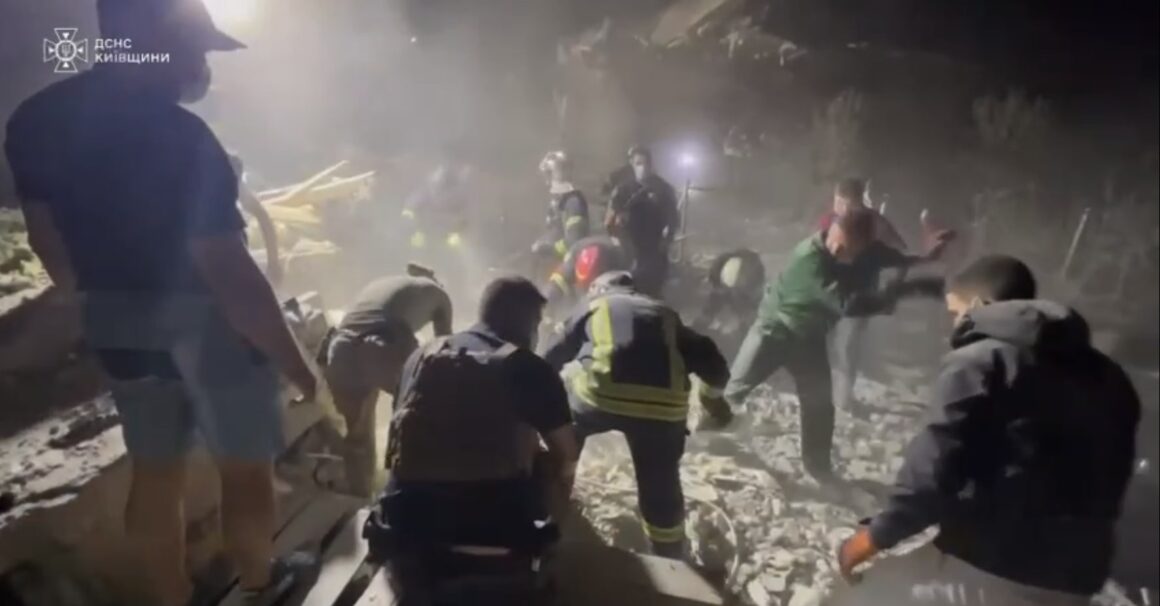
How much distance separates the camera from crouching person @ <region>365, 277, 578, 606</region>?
1563mm

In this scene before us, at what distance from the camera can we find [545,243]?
8.00 feet

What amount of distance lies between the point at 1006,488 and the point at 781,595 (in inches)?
30.8

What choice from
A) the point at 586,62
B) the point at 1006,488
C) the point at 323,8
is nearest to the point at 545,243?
the point at 586,62

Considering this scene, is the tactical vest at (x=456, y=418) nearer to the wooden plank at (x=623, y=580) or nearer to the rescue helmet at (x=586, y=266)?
the wooden plank at (x=623, y=580)

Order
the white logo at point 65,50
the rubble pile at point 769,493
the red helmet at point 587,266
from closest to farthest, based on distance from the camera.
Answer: the white logo at point 65,50 → the rubble pile at point 769,493 → the red helmet at point 587,266

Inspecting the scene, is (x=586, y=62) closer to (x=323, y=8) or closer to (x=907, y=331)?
(x=323, y=8)

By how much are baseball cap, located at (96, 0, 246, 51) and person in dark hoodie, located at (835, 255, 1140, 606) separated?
1539mm

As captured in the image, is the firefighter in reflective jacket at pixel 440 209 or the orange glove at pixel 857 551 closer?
the orange glove at pixel 857 551

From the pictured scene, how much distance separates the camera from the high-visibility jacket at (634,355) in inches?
75.0

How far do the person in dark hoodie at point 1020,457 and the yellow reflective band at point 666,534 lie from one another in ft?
1.75

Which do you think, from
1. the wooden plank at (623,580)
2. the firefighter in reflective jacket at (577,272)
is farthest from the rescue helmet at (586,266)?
the wooden plank at (623,580)

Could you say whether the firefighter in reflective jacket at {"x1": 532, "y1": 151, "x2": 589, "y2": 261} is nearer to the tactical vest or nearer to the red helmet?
the red helmet

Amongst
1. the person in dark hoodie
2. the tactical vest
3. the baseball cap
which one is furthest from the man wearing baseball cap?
the person in dark hoodie

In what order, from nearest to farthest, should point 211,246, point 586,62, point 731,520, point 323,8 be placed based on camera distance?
point 211,246, point 323,8, point 731,520, point 586,62
